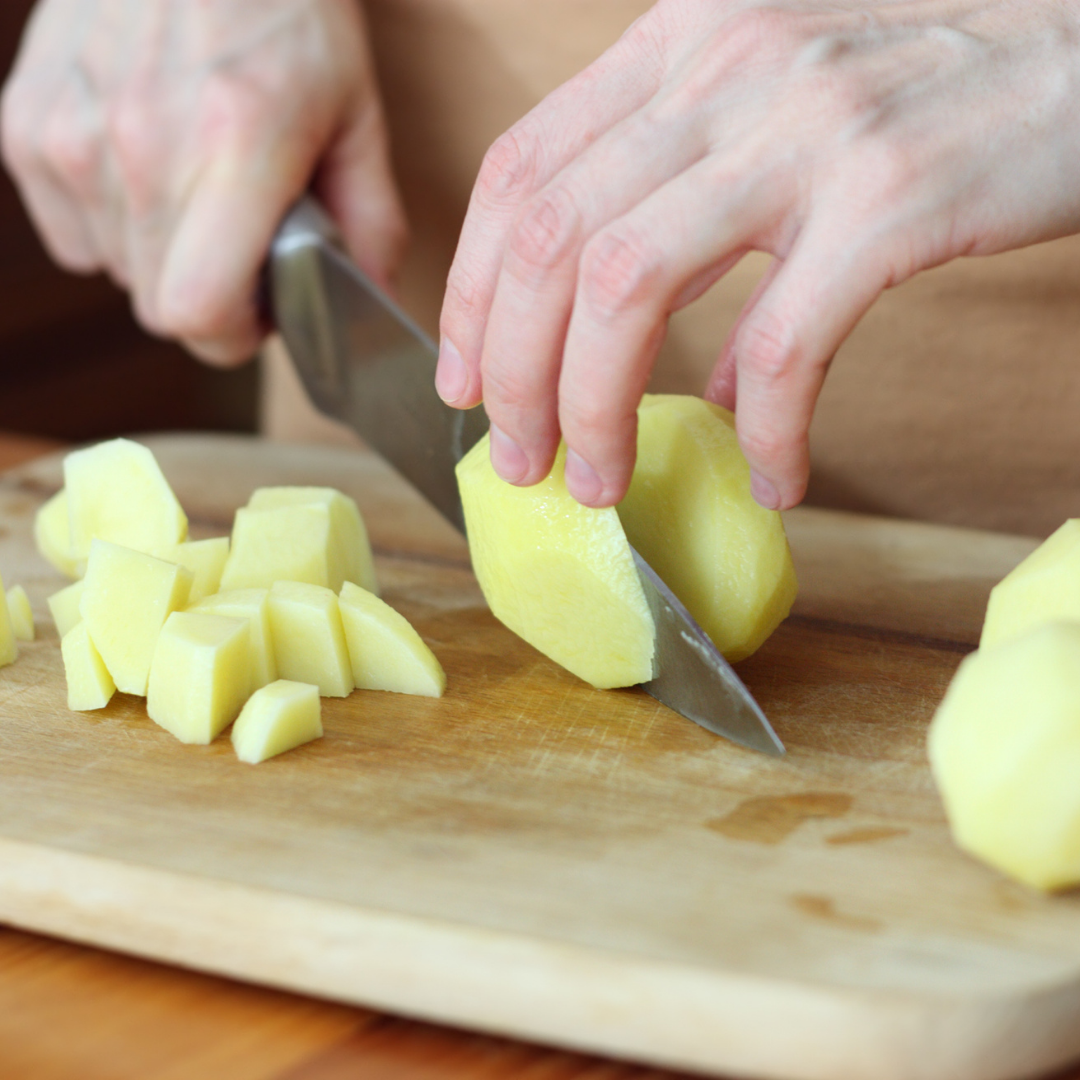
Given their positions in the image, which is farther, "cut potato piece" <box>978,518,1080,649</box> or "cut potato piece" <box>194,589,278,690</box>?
"cut potato piece" <box>194,589,278,690</box>

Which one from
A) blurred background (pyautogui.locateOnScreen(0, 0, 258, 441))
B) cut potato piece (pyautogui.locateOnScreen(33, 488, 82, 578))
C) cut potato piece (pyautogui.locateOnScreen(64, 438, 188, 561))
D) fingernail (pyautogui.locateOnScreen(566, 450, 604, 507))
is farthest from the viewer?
blurred background (pyautogui.locateOnScreen(0, 0, 258, 441))

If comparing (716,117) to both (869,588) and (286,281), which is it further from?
(286,281)

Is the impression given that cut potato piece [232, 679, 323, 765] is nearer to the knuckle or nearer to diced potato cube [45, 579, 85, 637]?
diced potato cube [45, 579, 85, 637]

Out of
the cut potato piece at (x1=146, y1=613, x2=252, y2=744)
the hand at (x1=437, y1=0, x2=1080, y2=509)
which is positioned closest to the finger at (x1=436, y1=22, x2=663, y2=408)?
the hand at (x1=437, y1=0, x2=1080, y2=509)

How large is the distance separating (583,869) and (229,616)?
0.49 metres

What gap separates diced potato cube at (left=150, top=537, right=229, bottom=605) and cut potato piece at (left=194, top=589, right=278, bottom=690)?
0.14 metres

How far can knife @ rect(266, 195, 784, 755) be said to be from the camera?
1.18m

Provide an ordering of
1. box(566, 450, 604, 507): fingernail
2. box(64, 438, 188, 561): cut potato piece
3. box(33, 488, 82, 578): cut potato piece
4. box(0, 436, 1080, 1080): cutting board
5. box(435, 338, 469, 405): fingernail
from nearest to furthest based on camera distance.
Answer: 1. box(0, 436, 1080, 1080): cutting board
2. box(566, 450, 604, 507): fingernail
3. box(435, 338, 469, 405): fingernail
4. box(64, 438, 188, 561): cut potato piece
5. box(33, 488, 82, 578): cut potato piece

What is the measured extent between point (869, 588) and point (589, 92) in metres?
0.73

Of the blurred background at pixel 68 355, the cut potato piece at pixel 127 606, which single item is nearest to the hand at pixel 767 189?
the cut potato piece at pixel 127 606

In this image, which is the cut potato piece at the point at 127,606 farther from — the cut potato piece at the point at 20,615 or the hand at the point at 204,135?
the hand at the point at 204,135

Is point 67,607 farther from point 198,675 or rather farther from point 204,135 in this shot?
point 204,135

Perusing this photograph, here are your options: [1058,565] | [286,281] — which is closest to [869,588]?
[1058,565]

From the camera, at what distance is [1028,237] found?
114 cm
